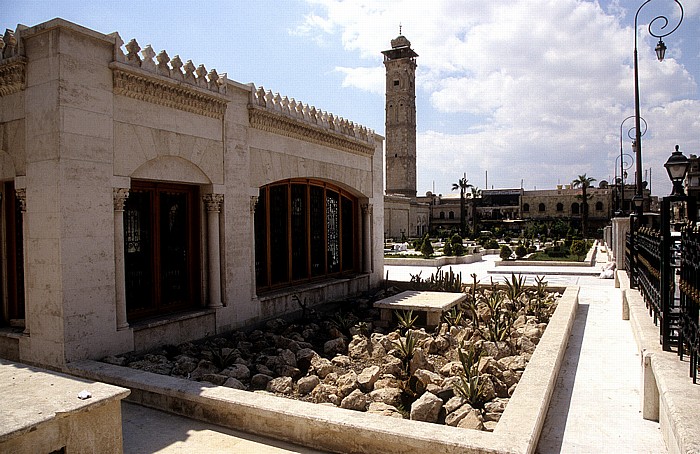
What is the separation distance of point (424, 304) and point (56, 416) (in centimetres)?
684

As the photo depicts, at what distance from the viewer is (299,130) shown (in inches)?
422

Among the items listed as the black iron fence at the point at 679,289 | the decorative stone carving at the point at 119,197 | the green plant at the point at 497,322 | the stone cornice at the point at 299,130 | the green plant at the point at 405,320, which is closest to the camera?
the black iron fence at the point at 679,289

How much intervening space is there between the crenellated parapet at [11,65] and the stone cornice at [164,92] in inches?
40.0

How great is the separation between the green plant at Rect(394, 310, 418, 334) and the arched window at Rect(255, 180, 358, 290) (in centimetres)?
273

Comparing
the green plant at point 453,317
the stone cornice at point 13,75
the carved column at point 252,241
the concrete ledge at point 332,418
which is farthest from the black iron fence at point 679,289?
the stone cornice at point 13,75

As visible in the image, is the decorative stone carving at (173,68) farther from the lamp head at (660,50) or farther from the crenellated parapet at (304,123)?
the lamp head at (660,50)

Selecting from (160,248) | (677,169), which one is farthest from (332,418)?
(677,169)

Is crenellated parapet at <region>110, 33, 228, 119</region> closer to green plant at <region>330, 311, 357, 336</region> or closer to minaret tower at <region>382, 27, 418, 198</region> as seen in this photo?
green plant at <region>330, 311, 357, 336</region>

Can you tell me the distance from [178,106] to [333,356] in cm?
436

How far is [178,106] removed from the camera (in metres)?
7.86

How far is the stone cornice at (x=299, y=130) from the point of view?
9523 mm

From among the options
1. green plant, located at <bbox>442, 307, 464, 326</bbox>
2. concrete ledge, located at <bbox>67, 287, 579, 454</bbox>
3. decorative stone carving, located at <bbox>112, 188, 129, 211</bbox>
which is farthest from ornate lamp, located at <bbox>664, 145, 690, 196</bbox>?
decorative stone carving, located at <bbox>112, 188, 129, 211</bbox>

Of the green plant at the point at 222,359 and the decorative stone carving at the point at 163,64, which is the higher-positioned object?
the decorative stone carving at the point at 163,64

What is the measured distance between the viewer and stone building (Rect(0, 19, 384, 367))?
6258 millimetres
